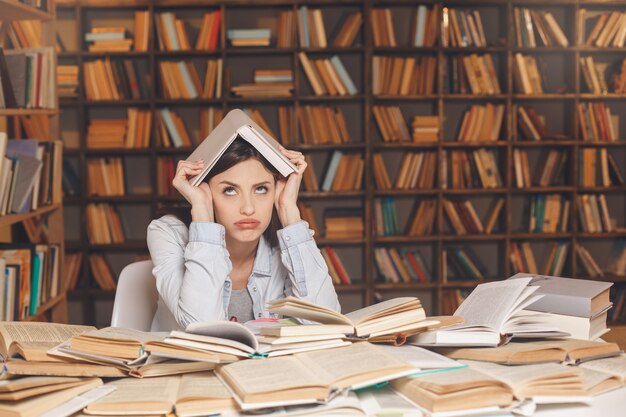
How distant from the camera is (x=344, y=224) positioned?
16.0 ft

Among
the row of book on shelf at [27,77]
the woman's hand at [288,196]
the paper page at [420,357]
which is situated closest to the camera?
the paper page at [420,357]

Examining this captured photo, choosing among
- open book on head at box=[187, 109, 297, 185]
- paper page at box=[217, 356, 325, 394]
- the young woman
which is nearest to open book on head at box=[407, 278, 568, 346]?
paper page at box=[217, 356, 325, 394]

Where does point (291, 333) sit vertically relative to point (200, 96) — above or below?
below

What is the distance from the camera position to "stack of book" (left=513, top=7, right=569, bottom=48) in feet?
15.9

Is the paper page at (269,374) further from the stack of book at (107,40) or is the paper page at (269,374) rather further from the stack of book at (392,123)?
the stack of book at (107,40)

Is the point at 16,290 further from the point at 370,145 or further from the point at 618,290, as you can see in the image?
the point at 618,290

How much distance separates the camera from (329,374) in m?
1.21

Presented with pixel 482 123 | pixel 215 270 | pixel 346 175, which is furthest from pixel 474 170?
pixel 215 270

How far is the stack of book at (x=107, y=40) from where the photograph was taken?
4758 mm

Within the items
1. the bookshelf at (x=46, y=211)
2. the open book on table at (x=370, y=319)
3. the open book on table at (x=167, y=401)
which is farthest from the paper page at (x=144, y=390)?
the bookshelf at (x=46, y=211)

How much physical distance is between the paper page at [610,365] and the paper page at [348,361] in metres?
0.39

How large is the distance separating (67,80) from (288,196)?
10.2 feet

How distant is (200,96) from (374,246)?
4.65ft

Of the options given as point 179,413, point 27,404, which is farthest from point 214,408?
point 27,404
